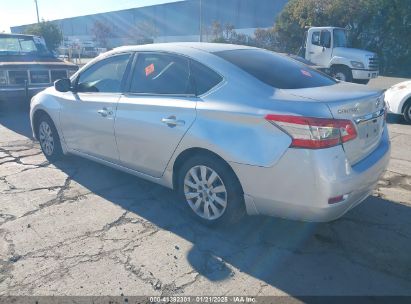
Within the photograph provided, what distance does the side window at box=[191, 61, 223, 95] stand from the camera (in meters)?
3.33

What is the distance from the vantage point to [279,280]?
2787mm

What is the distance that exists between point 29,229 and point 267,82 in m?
2.63

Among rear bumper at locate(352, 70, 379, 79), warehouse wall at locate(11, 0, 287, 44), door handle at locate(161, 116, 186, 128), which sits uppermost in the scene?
warehouse wall at locate(11, 0, 287, 44)

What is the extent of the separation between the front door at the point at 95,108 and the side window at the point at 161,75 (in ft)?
0.85

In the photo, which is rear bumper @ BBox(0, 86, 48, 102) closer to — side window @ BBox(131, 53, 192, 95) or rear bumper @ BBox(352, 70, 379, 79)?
side window @ BBox(131, 53, 192, 95)

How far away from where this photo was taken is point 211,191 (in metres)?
3.36

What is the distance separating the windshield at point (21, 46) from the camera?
9.45 meters

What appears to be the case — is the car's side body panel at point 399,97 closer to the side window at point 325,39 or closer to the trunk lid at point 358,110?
the trunk lid at point 358,110

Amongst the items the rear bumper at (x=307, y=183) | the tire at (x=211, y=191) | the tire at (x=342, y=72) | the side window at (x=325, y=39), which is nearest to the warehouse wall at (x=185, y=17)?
the side window at (x=325, y=39)

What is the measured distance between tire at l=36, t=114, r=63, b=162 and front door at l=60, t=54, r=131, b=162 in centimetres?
38

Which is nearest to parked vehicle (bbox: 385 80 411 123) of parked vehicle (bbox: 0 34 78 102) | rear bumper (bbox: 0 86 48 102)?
parked vehicle (bbox: 0 34 78 102)

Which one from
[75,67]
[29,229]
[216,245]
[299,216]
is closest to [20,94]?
[75,67]

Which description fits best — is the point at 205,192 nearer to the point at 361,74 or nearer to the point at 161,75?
the point at 161,75

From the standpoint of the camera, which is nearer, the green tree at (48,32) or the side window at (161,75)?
the side window at (161,75)
